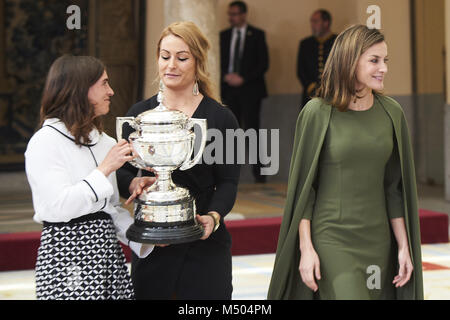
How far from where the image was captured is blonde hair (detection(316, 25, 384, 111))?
286 centimetres

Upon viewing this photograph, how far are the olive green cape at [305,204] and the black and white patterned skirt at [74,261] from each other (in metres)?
0.68

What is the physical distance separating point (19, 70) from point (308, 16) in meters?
4.15

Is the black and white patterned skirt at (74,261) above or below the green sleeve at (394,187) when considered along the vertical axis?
below

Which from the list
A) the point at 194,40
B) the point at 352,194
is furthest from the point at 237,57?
the point at 352,194

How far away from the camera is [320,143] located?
2.90 metres

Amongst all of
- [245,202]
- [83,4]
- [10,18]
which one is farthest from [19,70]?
[245,202]

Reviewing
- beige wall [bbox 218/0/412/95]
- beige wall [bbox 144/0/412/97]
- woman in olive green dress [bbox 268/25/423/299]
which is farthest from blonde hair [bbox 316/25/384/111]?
beige wall [bbox 218/0/412/95]

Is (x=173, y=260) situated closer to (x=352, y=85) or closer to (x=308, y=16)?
(x=352, y=85)

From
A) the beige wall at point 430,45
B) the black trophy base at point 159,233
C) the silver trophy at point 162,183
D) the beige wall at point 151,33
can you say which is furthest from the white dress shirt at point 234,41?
the black trophy base at point 159,233

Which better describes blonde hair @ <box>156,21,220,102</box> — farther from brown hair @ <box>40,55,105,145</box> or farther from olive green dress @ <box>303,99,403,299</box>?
olive green dress @ <box>303,99,403,299</box>

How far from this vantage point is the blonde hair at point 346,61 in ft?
A: 9.38

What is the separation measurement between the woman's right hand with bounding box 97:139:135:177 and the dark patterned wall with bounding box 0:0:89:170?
7429 mm

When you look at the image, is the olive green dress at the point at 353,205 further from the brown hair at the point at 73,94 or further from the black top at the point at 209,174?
the brown hair at the point at 73,94

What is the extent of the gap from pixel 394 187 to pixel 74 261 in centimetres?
123
